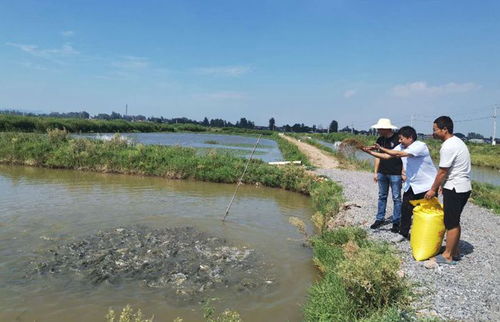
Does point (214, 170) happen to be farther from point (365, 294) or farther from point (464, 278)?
point (365, 294)

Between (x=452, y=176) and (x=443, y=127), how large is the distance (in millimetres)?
679

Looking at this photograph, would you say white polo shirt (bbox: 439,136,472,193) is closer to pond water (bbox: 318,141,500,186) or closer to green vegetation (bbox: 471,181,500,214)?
green vegetation (bbox: 471,181,500,214)

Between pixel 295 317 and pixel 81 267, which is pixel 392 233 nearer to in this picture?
pixel 295 317

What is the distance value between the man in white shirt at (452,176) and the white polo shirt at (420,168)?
2.25 feet

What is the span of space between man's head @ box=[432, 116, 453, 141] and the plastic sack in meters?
0.98

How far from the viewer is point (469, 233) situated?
748 centimetres

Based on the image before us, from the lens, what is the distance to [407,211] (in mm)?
6410

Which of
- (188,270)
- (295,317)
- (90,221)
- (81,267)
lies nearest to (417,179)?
(295,317)

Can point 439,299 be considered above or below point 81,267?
above

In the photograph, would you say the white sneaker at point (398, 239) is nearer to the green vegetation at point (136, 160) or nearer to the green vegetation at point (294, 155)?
the green vegetation at point (136, 160)

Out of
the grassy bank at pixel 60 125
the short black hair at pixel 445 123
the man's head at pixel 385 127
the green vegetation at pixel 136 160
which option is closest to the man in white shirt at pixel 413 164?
the man's head at pixel 385 127

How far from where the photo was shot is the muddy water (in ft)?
16.7

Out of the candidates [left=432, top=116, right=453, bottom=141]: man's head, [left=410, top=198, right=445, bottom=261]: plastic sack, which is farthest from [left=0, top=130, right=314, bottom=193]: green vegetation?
[left=432, top=116, right=453, bottom=141]: man's head

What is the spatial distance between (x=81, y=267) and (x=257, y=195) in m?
8.63
